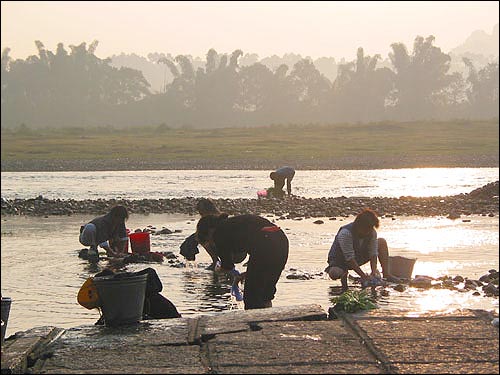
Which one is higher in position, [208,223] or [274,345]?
[208,223]

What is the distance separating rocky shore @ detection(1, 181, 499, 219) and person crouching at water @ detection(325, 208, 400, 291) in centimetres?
1270

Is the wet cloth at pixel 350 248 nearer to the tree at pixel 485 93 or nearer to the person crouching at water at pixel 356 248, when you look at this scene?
the person crouching at water at pixel 356 248

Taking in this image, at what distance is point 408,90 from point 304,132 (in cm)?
3232

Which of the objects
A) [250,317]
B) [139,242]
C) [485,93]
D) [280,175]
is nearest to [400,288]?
[250,317]

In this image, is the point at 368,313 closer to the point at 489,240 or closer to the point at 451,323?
the point at 451,323

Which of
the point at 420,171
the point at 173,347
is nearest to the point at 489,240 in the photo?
the point at 173,347

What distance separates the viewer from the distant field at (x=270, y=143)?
226 feet

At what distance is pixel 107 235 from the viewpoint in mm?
16641

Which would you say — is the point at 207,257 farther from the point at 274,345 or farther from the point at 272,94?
the point at 272,94

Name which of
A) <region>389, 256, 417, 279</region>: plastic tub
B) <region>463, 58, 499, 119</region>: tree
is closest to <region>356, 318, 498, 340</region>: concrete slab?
<region>389, 256, 417, 279</region>: plastic tub

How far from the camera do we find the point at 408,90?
12025cm

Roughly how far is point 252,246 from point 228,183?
1323 inches

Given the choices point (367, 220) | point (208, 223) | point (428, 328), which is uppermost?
point (208, 223)

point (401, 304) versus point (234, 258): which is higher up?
point (234, 258)
